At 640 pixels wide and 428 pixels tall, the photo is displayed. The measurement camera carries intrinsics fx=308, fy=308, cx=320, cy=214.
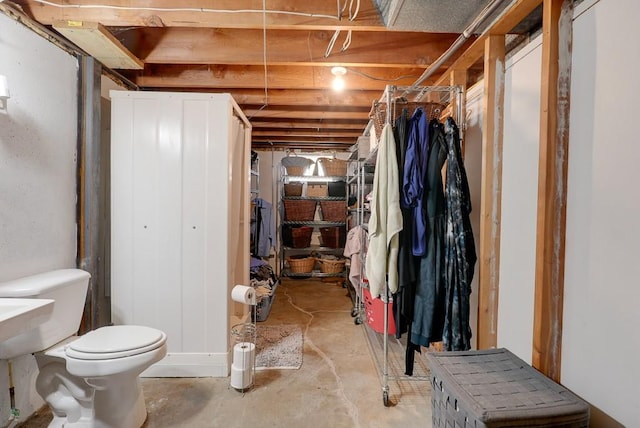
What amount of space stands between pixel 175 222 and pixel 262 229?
232 centimetres

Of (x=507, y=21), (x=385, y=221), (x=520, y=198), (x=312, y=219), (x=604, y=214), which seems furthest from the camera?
(x=312, y=219)

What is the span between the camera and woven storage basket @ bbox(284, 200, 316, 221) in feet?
16.0

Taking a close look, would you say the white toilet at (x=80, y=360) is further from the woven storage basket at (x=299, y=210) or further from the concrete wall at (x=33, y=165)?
the woven storage basket at (x=299, y=210)

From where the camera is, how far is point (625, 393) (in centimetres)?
98

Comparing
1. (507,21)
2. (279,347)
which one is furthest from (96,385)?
(507,21)

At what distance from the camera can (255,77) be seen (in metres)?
2.56

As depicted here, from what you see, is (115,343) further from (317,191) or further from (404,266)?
(317,191)

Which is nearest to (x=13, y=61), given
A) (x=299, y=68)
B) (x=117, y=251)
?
(x=117, y=251)

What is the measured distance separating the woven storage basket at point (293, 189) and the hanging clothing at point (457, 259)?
3462mm

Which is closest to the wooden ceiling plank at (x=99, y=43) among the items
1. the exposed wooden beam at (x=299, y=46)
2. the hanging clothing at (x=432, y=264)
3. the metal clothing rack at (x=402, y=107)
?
the exposed wooden beam at (x=299, y=46)

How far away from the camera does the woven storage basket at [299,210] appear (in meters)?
4.89

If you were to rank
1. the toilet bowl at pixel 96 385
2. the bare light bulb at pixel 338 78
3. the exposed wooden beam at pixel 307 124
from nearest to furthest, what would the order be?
1. the toilet bowl at pixel 96 385
2. the bare light bulb at pixel 338 78
3. the exposed wooden beam at pixel 307 124

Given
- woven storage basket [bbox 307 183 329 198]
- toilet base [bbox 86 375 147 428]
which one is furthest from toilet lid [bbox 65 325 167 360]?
woven storage basket [bbox 307 183 329 198]

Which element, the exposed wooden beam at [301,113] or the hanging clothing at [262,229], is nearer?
the exposed wooden beam at [301,113]
